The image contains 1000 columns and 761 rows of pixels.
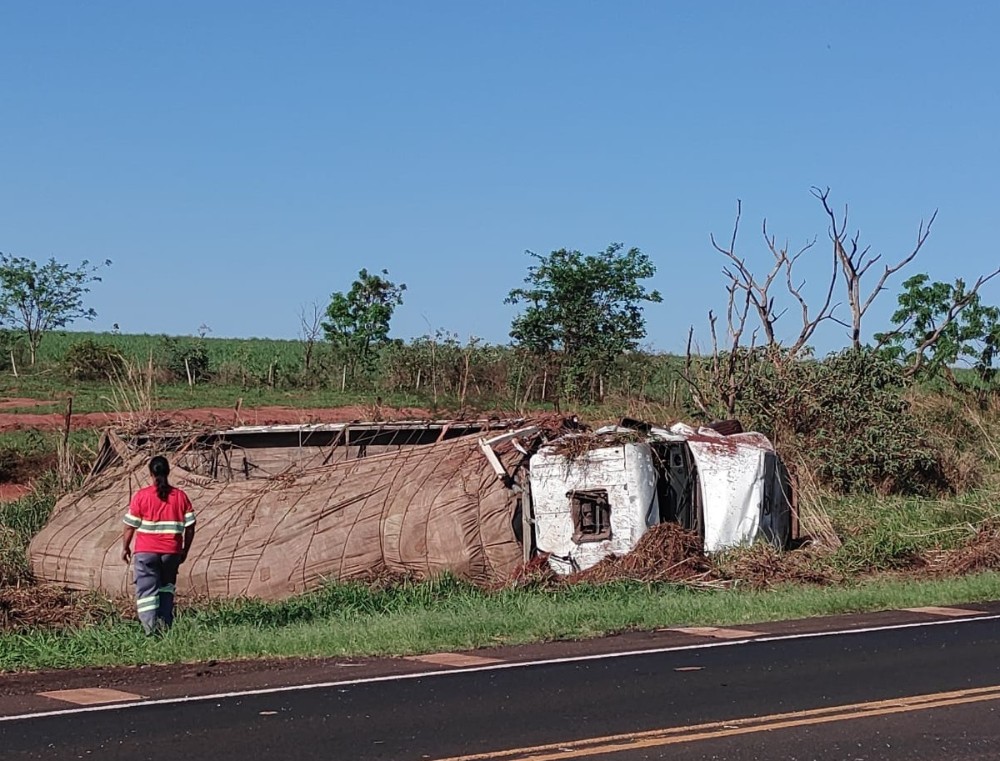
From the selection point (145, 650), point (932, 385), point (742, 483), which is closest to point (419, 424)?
point (742, 483)

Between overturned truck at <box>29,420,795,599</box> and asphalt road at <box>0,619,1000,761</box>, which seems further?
overturned truck at <box>29,420,795,599</box>

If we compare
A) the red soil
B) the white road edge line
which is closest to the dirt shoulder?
the white road edge line

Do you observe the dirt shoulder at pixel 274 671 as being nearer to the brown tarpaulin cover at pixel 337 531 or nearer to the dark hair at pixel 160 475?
the dark hair at pixel 160 475

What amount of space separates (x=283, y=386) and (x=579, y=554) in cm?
2644

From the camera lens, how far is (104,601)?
52.5 ft

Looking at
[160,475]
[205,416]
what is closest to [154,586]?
[160,475]

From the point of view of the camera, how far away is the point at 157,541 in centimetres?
1216

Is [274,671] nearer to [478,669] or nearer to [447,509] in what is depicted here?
[478,669]

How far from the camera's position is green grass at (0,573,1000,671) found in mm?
10875

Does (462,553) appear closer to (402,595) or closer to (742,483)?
(402,595)

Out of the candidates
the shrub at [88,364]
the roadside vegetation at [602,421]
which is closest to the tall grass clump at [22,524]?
the roadside vegetation at [602,421]

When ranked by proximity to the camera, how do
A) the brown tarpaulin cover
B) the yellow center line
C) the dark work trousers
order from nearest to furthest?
the yellow center line
the dark work trousers
the brown tarpaulin cover

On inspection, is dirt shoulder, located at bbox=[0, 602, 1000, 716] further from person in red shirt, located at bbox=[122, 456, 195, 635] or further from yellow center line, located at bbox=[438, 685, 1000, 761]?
yellow center line, located at bbox=[438, 685, 1000, 761]

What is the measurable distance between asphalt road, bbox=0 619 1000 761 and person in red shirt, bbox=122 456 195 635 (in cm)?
358
